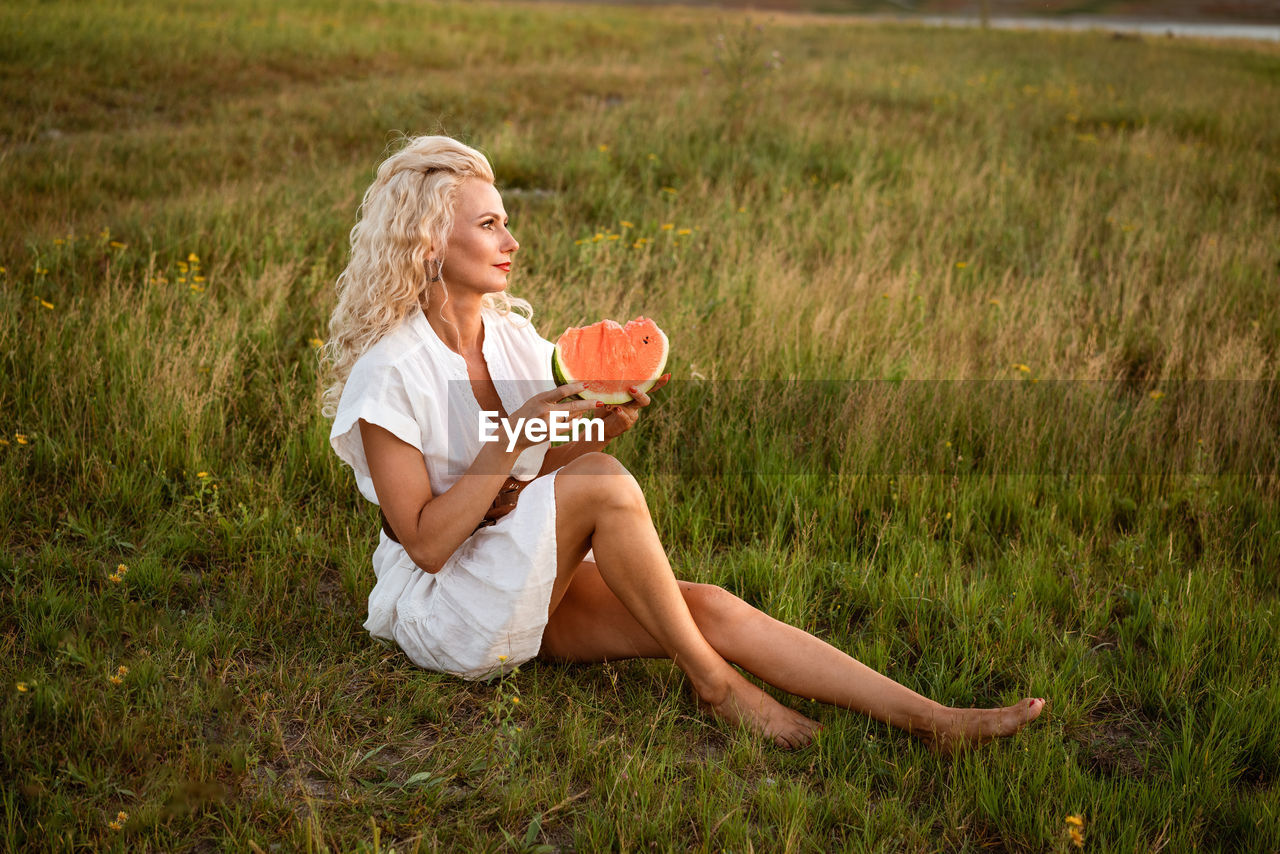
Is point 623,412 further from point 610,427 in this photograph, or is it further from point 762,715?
point 762,715

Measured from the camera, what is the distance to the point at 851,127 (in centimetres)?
943

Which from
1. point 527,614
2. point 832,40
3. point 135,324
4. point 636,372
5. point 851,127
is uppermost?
point 832,40

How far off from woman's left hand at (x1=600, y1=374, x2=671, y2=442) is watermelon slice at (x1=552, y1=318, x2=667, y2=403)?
0.10 feet

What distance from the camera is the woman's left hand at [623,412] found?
2570mm

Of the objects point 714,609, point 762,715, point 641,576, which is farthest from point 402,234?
point 762,715

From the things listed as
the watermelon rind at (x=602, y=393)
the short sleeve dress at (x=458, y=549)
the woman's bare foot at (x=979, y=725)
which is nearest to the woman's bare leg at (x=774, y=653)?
the woman's bare foot at (x=979, y=725)

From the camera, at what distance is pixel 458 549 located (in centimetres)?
269

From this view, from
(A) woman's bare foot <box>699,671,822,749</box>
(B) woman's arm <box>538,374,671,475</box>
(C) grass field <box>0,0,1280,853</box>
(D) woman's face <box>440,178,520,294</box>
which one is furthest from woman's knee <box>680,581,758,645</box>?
(D) woman's face <box>440,178,520,294</box>

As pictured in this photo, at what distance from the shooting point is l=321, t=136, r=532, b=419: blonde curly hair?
259cm

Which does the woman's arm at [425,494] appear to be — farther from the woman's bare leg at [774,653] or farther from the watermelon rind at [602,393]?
the woman's bare leg at [774,653]

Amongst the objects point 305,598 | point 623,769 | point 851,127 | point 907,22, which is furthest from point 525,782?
point 907,22

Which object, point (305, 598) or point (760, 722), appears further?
point (305, 598)

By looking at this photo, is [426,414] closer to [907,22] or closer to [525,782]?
[525,782]

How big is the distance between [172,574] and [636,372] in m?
1.87
